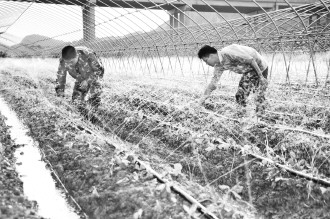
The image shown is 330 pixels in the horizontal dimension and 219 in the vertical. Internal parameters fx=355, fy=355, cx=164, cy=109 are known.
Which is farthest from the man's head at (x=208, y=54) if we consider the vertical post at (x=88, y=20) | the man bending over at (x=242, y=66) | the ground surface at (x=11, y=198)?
the vertical post at (x=88, y=20)

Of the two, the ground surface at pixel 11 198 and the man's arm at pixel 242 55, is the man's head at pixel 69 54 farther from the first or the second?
the man's arm at pixel 242 55

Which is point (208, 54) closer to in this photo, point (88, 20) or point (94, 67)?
point (94, 67)

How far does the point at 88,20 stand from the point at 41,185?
11803 mm

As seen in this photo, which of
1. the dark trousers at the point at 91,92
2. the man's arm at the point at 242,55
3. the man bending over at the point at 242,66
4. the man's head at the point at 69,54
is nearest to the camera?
the man bending over at the point at 242,66

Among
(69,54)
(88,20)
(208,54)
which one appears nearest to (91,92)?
(69,54)

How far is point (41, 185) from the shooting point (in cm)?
386

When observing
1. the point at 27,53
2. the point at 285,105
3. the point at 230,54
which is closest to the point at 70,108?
the point at 230,54

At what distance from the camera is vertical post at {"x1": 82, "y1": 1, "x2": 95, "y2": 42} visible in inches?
496

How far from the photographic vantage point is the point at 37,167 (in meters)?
4.39

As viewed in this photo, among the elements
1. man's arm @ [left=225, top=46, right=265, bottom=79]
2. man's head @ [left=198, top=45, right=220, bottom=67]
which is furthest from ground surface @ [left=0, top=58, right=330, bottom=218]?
man's head @ [left=198, top=45, right=220, bottom=67]

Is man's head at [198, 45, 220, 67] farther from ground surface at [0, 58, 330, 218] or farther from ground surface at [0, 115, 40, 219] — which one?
ground surface at [0, 115, 40, 219]

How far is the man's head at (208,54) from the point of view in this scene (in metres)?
4.55

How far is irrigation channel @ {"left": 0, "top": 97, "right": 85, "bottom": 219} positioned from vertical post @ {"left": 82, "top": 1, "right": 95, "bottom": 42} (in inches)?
270

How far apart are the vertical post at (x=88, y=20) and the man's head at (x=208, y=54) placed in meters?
7.08
